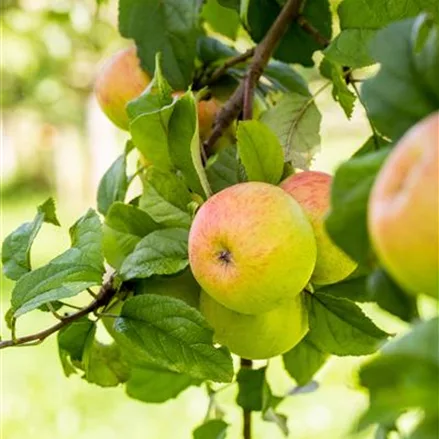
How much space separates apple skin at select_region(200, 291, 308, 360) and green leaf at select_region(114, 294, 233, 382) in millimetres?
14

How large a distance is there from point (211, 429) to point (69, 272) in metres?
0.27

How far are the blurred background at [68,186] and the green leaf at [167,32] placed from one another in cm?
17

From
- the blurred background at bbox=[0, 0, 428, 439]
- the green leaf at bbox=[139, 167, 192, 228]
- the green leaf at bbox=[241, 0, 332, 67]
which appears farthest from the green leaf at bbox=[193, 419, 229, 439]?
the green leaf at bbox=[241, 0, 332, 67]

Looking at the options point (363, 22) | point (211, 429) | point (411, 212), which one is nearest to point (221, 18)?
point (363, 22)

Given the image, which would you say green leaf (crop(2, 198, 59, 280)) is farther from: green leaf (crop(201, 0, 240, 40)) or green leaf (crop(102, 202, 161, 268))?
green leaf (crop(201, 0, 240, 40))

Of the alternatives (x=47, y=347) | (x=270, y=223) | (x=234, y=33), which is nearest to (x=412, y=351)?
(x=270, y=223)

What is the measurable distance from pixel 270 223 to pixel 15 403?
2.34 meters

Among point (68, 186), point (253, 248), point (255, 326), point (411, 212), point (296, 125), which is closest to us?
point (411, 212)

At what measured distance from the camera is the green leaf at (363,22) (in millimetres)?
823

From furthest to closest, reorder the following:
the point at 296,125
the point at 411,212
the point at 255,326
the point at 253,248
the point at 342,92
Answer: the point at 296,125
the point at 342,92
the point at 255,326
the point at 253,248
the point at 411,212

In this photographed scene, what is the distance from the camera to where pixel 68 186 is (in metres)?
7.02

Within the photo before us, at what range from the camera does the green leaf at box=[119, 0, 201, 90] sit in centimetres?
102

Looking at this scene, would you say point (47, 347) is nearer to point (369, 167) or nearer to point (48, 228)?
point (48, 228)

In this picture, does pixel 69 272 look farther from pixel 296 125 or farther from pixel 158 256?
pixel 296 125
